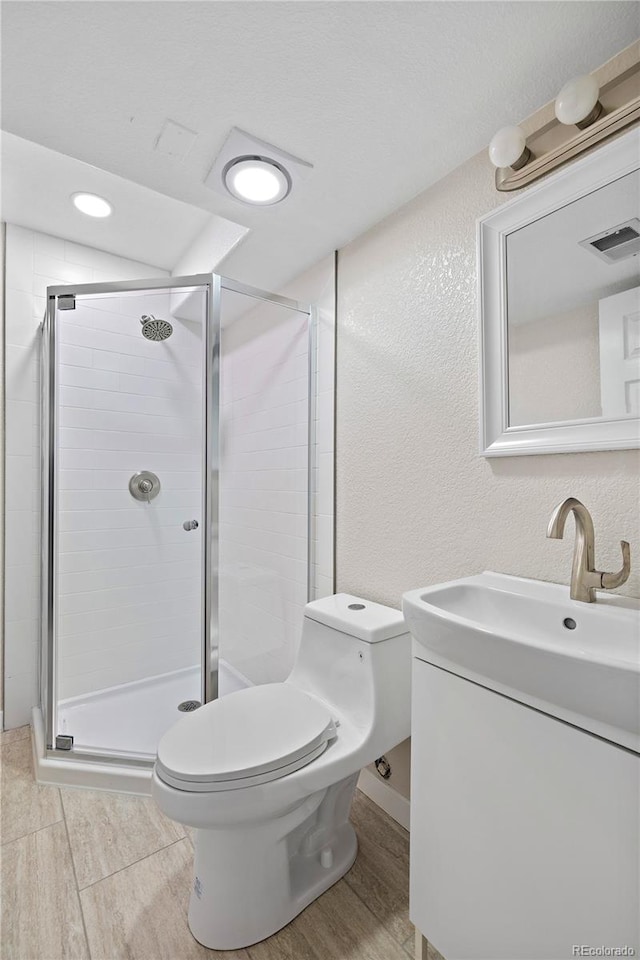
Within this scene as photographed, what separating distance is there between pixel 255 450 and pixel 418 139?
119 cm

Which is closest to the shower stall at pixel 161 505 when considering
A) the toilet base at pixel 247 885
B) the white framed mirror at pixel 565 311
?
the toilet base at pixel 247 885

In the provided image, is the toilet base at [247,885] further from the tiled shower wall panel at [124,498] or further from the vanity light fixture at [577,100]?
the vanity light fixture at [577,100]

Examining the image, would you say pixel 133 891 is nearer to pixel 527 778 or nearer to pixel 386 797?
pixel 386 797

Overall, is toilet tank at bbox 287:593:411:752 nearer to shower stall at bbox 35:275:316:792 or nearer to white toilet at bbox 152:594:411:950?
white toilet at bbox 152:594:411:950

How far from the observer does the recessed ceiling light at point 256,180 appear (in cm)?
137

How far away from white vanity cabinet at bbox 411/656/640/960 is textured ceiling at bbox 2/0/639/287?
53.5 inches

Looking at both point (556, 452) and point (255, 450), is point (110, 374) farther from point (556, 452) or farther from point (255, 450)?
point (556, 452)

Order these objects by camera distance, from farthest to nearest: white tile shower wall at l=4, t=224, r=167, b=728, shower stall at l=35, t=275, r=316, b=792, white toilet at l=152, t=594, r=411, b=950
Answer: white tile shower wall at l=4, t=224, r=167, b=728 < shower stall at l=35, t=275, r=316, b=792 < white toilet at l=152, t=594, r=411, b=950

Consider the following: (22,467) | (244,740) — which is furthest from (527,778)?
(22,467)

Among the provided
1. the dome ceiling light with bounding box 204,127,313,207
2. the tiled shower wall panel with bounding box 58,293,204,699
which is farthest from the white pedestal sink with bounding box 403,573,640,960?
the dome ceiling light with bounding box 204,127,313,207

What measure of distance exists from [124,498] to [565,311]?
1927mm

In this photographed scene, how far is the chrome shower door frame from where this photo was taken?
174cm

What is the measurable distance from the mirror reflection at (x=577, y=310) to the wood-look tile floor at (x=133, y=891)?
4.47 feet

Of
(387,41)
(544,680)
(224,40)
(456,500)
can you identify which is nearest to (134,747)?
(456,500)
